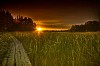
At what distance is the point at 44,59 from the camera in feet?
19.5

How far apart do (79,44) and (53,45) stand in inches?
29.4

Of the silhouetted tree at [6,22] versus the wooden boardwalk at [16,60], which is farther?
the silhouetted tree at [6,22]

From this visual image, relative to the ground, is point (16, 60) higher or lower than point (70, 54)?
lower

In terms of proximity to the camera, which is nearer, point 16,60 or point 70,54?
point 70,54

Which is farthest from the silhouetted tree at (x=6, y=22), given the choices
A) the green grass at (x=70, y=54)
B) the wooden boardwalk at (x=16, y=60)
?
the green grass at (x=70, y=54)

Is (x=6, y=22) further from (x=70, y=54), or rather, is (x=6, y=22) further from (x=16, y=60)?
(x=70, y=54)

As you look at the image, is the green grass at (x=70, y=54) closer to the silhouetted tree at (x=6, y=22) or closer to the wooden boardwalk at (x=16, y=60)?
the wooden boardwalk at (x=16, y=60)

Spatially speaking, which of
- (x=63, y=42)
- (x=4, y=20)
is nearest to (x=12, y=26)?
(x=4, y=20)

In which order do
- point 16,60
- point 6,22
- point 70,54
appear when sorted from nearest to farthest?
point 70,54 → point 16,60 → point 6,22

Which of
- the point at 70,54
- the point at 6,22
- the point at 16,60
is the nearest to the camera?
the point at 70,54

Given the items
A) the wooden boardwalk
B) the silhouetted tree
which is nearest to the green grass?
the wooden boardwalk

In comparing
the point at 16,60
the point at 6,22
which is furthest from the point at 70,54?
the point at 6,22

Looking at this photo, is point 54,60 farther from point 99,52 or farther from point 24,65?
point 99,52

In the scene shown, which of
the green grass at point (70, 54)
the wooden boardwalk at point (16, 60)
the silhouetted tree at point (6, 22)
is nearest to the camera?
the green grass at point (70, 54)
